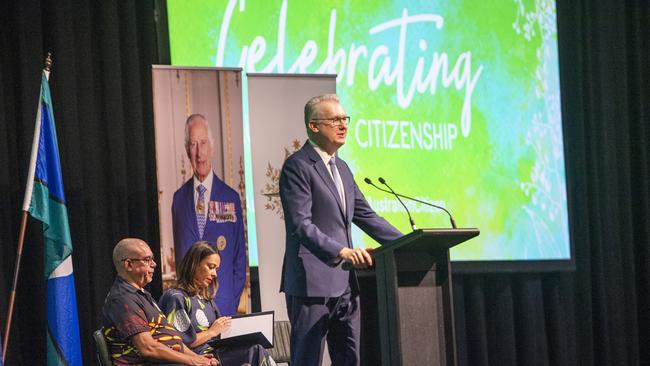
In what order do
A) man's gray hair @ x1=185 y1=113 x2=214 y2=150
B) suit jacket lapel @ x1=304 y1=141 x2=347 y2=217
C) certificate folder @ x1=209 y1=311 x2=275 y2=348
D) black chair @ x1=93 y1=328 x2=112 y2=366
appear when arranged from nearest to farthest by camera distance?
suit jacket lapel @ x1=304 y1=141 x2=347 y2=217 → black chair @ x1=93 y1=328 x2=112 y2=366 → certificate folder @ x1=209 y1=311 x2=275 y2=348 → man's gray hair @ x1=185 y1=113 x2=214 y2=150

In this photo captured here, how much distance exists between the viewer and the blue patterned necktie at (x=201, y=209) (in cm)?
450

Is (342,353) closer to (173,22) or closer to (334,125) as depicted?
(334,125)

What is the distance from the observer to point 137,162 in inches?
196

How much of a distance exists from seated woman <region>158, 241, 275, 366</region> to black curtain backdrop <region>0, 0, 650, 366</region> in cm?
90

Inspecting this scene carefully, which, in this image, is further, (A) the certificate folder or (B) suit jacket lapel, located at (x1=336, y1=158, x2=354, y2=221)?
(A) the certificate folder

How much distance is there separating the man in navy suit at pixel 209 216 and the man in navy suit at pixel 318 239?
1.12 meters

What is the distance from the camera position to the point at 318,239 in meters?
3.16

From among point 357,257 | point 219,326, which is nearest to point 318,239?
point 357,257

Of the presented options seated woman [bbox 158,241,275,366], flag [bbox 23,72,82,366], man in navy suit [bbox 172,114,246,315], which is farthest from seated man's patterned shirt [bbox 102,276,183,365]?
man in navy suit [bbox 172,114,246,315]

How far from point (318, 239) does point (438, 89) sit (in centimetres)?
278

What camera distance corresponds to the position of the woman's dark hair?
4070 mm

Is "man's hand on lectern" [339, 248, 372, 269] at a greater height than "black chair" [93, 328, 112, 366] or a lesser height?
greater

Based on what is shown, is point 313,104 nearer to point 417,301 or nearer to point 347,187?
point 347,187

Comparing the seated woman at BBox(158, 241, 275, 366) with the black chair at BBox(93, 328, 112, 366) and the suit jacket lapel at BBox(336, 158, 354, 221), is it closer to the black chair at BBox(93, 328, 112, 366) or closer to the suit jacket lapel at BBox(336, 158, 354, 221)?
the black chair at BBox(93, 328, 112, 366)
